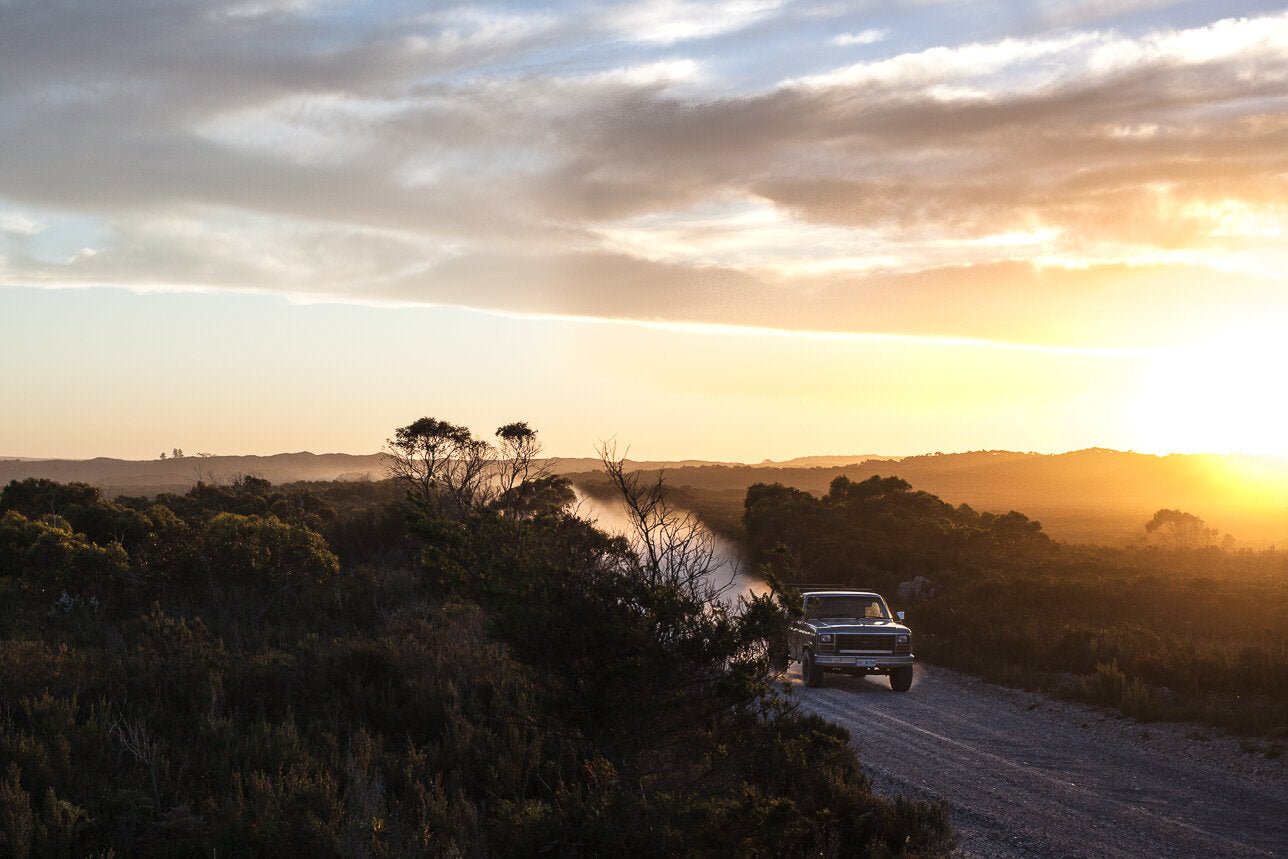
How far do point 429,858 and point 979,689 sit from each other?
15.8 metres

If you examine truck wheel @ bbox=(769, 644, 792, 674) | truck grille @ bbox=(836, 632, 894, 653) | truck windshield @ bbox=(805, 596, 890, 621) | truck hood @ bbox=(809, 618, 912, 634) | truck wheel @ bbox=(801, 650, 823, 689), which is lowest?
truck wheel @ bbox=(801, 650, 823, 689)

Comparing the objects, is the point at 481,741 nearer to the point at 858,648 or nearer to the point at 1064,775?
the point at 1064,775

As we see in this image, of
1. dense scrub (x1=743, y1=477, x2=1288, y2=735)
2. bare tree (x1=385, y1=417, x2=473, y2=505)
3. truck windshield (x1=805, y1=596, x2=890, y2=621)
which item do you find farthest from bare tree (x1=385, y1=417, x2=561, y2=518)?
truck windshield (x1=805, y1=596, x2=890, y2=621)

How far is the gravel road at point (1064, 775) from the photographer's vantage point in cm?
1073

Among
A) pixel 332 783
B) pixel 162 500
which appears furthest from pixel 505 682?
pixel 162 500

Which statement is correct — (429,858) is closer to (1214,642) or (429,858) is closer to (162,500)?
(1214,642)

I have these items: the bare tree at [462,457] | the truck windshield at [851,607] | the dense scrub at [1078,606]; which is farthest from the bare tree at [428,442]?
the truck windshield at [851,607]

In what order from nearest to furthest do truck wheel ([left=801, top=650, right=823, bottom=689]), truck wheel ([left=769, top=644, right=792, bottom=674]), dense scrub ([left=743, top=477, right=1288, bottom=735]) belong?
1. truck wheel ([left=769, top=644, right=792, bottom=674])
2. dense scrub ([left=743, top=477, right=1288, bottom=735])
3. truck wheel ([left=801, top=650, right=823, bottom=689])

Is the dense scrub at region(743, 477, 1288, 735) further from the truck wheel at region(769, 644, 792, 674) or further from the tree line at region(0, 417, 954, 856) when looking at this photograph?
the tree line at region(0, 417, 954, 856)

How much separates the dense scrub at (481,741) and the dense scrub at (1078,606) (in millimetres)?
1666

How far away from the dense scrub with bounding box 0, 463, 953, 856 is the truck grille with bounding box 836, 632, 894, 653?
8105 mm

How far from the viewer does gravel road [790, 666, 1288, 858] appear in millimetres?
10727

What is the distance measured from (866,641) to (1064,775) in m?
7.17

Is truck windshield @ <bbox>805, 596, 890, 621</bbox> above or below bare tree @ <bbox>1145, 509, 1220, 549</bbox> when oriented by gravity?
above
